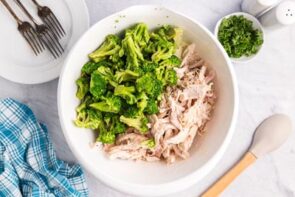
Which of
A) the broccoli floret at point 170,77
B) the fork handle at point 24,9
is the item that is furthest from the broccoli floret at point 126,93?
the fork handle at point 24,9

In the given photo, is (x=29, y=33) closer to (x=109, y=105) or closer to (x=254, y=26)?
(x=109, y=105)

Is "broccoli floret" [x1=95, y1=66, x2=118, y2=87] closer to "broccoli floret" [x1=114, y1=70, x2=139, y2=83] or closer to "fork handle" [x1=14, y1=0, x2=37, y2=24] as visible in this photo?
"broccoli floret" [x1=114, y1=70, x2=139, y2=83]

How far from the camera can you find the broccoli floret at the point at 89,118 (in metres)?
1.32

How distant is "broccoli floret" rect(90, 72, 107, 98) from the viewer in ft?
4.17

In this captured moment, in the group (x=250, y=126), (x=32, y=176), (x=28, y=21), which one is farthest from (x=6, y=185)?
(x=250, y=126)

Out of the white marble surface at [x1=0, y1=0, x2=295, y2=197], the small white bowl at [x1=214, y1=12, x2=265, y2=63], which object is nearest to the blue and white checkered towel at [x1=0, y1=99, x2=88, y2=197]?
the white marble surface at [x1=0, y1=0, x2=295, y2=197]

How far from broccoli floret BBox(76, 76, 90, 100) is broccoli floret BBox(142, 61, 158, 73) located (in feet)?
0.56

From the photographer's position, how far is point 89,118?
1323 mm

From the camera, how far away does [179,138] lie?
1311 millimetres

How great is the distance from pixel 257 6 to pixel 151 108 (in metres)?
0.51

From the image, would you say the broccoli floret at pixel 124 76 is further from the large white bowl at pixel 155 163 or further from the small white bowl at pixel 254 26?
the small white bowl at pixel 254 26

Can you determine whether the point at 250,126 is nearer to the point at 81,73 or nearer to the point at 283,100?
the point at 283,100

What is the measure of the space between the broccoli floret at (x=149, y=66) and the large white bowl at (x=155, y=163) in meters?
0.13

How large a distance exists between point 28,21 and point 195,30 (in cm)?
54
